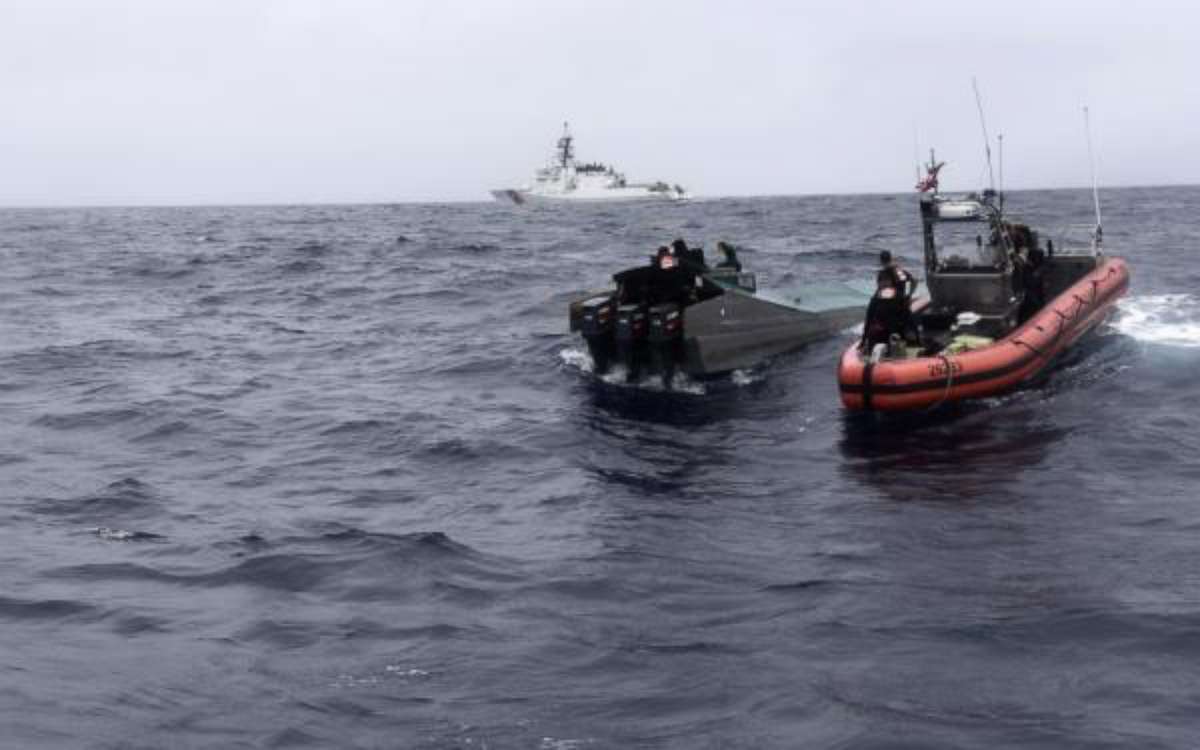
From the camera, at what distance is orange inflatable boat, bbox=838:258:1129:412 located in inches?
538

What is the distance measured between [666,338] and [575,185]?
78684mm

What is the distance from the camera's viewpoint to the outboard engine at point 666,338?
632 inches

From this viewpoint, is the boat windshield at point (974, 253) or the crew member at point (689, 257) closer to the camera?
the crew member at point (689, 257)

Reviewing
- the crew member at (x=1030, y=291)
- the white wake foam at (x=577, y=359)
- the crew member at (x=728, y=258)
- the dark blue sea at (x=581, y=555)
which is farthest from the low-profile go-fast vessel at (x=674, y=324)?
the crew member at (x=1030, y=291)

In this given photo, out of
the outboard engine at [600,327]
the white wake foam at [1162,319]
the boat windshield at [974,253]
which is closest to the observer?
the outboard engine at [600,327]

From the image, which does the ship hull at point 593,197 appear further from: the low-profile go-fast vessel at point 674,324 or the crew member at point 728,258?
the low-profile go-fast vessel at point 674,324

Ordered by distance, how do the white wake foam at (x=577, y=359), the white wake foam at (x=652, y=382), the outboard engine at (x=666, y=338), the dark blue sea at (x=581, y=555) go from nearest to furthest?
the dark blue sea at (x=581, y=555)
the outboard engine at (x=666, y=338)
the white wake foam at (x=652, y=382)
the white wake foam at (x=577, y=359)

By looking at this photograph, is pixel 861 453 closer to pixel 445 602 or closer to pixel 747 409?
pixel 747 409

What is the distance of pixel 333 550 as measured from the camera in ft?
30.4

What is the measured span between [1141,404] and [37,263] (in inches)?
1429

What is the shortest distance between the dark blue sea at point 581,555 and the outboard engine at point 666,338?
1.17ft

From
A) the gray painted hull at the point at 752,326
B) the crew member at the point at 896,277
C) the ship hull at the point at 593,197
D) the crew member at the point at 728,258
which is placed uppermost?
the ship hull at the point at 593,197

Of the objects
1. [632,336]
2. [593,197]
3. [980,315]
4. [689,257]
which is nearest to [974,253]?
[980,315]

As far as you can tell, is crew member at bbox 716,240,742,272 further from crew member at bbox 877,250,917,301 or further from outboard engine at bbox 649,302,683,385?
crew member at bbox 877,250,917,301
